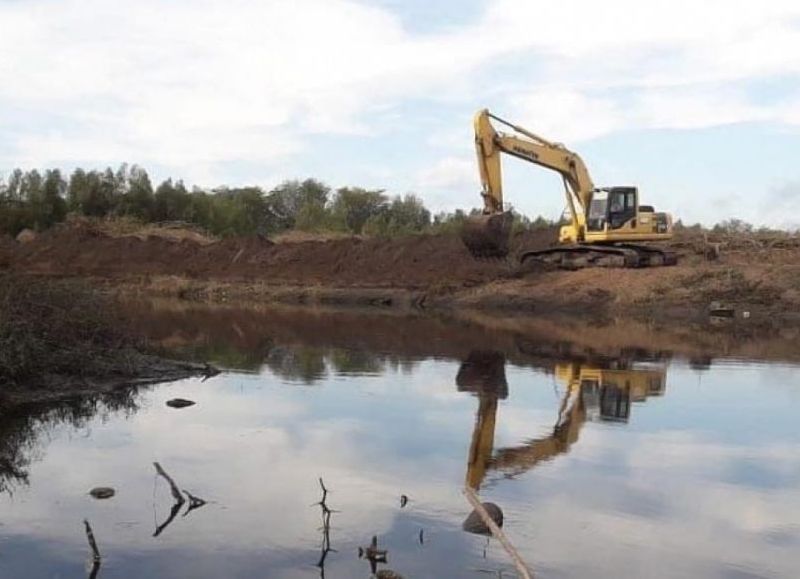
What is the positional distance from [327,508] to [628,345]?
16.5 m

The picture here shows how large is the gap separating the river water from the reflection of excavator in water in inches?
2.1

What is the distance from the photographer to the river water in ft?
23.3

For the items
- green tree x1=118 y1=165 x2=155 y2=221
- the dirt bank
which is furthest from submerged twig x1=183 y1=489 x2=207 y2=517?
green tree x1=118 y1=165 x2=155 y2=221

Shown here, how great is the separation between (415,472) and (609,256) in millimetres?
29234

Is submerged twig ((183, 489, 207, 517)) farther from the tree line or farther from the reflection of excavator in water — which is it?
the tree line

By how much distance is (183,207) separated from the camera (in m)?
71.6

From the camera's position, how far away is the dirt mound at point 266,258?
43156 millimetres

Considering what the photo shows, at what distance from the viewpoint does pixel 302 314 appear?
33031 mm

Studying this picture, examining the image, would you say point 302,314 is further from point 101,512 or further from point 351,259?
point 101,512

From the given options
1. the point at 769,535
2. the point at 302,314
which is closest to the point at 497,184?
the point at 302,314

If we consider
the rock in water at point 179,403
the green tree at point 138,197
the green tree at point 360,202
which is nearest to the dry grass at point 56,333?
the rock in water at point 179,403

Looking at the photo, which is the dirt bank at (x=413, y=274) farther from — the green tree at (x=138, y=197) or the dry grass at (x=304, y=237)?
the green tree at (x=138, y=197)

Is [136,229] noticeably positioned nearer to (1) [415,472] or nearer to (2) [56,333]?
(2) [56,333]

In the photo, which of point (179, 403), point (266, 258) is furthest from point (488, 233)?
point (179, 403)
